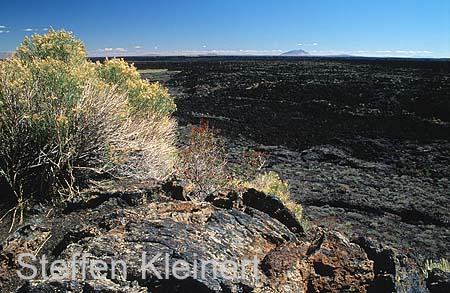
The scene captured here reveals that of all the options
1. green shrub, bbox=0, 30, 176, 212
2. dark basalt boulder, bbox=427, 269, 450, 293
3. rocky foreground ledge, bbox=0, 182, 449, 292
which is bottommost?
dark basalt boulder, bbox=427, 269, 450, 293

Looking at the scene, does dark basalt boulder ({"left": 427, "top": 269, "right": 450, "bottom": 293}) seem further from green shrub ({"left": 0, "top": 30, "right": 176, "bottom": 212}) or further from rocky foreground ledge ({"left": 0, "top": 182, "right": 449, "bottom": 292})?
green shrub ({"left": 0, "top": 30, "right": 176, "bottom": 212})

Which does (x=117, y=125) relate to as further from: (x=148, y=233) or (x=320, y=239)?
(x=320, y=239)

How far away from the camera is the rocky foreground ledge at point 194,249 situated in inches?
126

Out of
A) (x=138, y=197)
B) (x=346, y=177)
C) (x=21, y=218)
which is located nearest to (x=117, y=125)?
(x=138, y=197)

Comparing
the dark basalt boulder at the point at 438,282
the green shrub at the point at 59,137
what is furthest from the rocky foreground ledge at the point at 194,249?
the green shrub at the point at 59,137

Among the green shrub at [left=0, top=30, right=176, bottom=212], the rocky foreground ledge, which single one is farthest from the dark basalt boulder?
the green shrub at [left=0, top=30, right=176, bottom=212]

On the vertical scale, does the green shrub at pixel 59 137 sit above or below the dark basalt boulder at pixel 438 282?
above

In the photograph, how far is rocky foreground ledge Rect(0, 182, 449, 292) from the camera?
3209 mm

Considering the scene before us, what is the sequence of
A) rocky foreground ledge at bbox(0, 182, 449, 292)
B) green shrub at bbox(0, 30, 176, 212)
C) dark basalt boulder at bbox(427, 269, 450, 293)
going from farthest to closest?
green shrub at bbox(0, 30, 176, 212) → dark basalt boulder at bbox(427, 269, 450, 293) → rocky foreground ledge at bbox(0, 182, 449, 292)

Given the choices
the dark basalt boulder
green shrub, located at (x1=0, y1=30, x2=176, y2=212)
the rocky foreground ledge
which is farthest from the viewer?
green shrub, located at (x1=0, y1=30, x2=176, y2=212)

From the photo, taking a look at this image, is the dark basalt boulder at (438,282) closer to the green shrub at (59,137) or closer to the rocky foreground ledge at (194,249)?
the rocky foreground ledge at (194,249)

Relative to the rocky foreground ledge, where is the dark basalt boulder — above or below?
below

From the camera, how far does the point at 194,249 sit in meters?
3.48

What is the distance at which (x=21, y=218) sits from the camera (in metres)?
4.27
